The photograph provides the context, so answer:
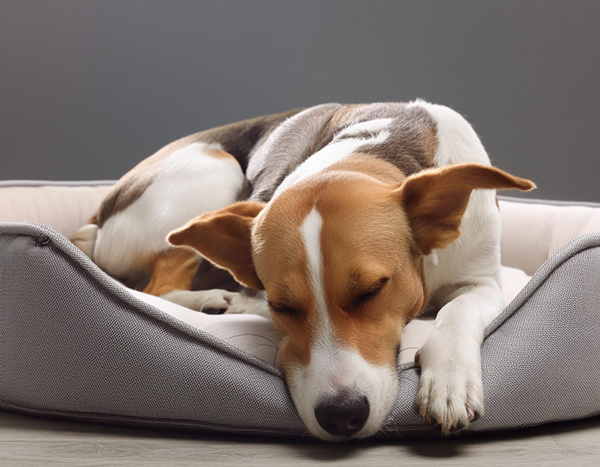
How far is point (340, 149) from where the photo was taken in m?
2.12

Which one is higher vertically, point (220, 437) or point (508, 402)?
point (508, 402)

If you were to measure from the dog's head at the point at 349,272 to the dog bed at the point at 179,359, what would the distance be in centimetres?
10

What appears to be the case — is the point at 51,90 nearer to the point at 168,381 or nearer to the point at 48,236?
the point at 48,236

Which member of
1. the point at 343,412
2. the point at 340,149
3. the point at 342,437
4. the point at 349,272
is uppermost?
the point at 340,149

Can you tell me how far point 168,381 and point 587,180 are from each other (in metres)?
4.85

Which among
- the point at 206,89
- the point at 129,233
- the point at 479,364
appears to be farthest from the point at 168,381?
the point at 206,89

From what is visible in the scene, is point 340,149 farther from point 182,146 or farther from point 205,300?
point 182,146

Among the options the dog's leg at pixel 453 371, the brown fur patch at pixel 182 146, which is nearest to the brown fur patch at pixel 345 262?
the dog's leg at pixel 453 371

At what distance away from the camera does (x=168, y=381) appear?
152 cm

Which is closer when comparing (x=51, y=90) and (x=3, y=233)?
(x=3, y=233)

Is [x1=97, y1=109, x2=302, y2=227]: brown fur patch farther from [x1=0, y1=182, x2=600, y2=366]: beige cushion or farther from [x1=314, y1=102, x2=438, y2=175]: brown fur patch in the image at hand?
[x1=314, y1=102, x2=438, y2=175]: brown fur patch

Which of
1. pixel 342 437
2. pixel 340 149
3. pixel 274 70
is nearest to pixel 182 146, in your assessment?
pixel 340 149

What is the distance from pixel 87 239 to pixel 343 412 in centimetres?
226

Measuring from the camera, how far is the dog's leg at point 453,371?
1402mm
